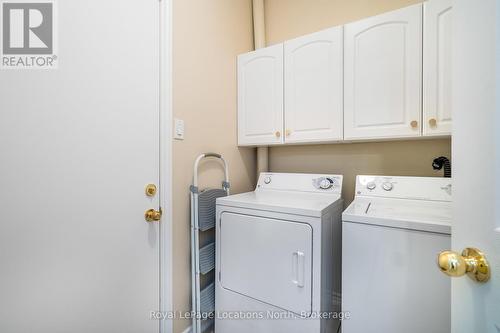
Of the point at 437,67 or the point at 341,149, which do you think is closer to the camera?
the point at 437,67

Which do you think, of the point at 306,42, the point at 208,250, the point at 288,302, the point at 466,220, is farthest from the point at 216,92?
the point at 466,220

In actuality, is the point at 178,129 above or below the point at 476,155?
above

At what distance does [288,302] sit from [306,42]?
5.79 feet

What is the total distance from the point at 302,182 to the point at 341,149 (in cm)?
48

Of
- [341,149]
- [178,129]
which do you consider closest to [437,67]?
[341,149]

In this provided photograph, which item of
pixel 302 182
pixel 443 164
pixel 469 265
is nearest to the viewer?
Answer: pixel 469 265

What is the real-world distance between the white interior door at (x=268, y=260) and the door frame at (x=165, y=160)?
0.35 meters

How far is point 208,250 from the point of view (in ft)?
5.32

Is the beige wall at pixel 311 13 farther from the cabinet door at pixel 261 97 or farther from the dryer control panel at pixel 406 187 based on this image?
the dryer control panel at pixel 406 187

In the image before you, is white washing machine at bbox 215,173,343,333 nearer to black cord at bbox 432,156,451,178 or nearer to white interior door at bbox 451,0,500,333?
black cord at bbox 432,156,451,178

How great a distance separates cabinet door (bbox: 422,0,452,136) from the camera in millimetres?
1254

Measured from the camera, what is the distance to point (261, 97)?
75.0 inches

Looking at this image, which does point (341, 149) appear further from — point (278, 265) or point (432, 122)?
point (278, 265)

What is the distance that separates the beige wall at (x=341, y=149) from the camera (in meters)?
1.66
